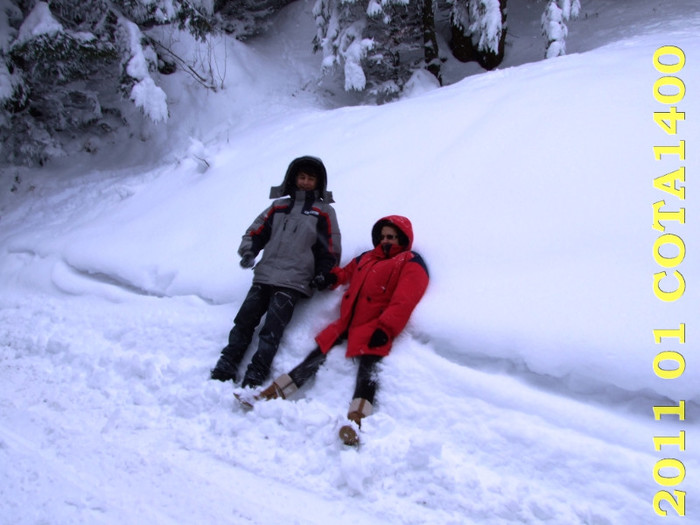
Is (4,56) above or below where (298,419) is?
above

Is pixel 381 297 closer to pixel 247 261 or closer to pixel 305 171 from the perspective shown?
pixel 247 261

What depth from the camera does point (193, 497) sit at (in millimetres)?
2172

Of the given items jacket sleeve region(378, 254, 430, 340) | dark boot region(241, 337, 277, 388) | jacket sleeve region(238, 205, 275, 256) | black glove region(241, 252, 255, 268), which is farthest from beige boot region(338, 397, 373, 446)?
jacket sleeve region(238, 205, 275, 256)

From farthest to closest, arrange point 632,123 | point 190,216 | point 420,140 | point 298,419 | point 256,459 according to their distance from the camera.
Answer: point 190,216
point 420,140
point 632,123
point 298,419
point 256,459

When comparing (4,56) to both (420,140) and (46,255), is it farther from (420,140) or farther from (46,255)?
(420,140)

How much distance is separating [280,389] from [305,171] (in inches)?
75.8

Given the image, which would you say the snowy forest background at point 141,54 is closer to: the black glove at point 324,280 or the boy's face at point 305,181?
the boy's face at point 305,181

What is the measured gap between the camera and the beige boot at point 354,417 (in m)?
2.37

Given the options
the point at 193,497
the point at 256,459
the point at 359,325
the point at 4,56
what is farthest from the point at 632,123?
the point at 4,56

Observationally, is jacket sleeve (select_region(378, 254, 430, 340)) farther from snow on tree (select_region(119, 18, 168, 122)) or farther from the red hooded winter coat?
snow on tree (select_region(119, 18, 168, 122))

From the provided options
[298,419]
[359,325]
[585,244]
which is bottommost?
[298,419]

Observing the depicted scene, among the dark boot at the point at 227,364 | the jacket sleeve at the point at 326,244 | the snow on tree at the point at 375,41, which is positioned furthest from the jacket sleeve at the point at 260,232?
the snow on tree at the point at 375,41

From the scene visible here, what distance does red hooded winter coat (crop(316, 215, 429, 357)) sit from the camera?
290cm

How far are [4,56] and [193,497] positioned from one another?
8.38 m
